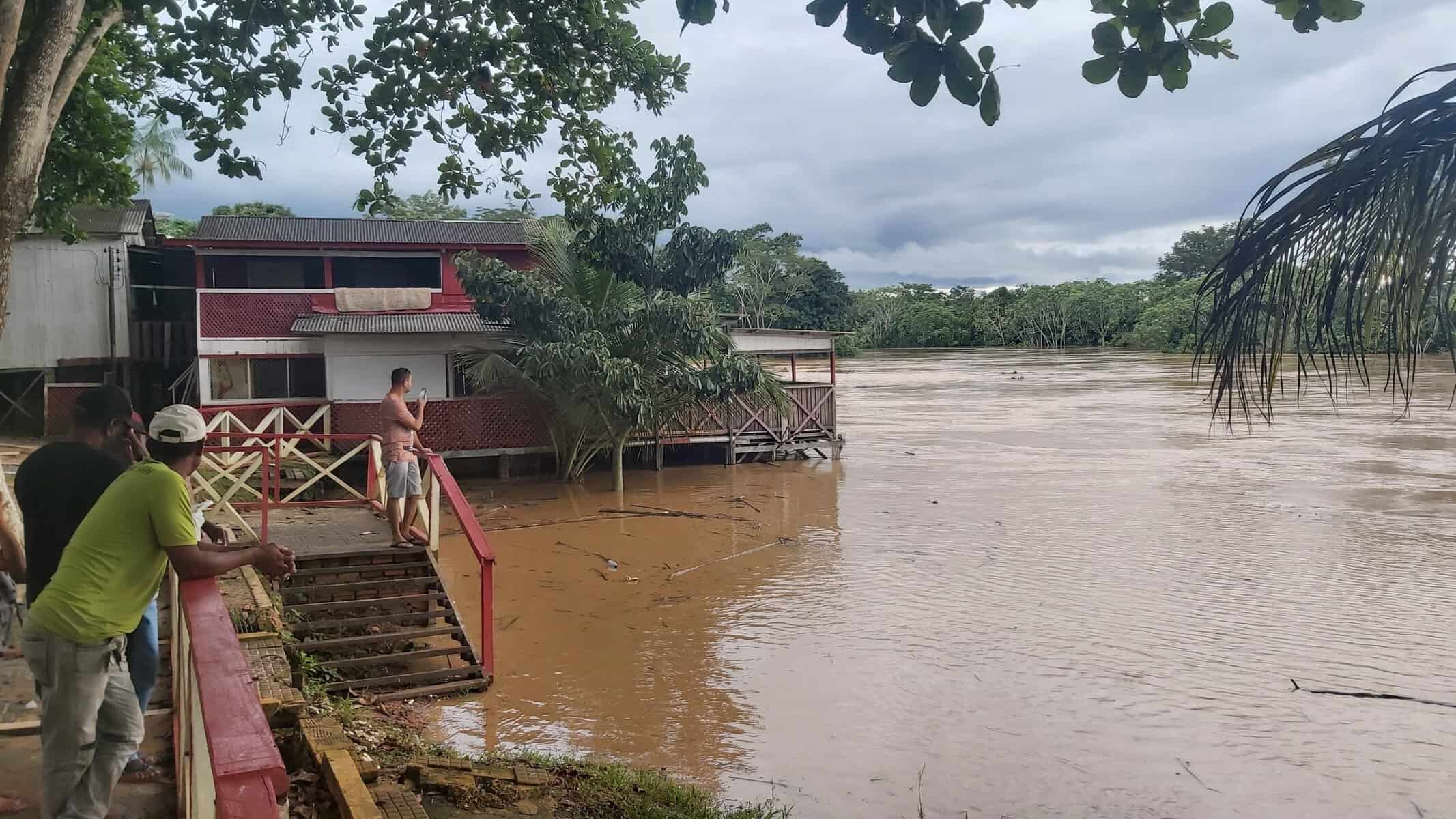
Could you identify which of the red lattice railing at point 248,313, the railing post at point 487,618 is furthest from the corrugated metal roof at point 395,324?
the railing post at point 487,618

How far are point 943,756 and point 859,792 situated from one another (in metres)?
0.86

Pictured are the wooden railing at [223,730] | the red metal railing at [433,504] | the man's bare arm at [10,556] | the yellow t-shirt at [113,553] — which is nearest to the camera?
the wooden railing at [223,730]

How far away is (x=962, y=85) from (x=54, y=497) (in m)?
3.29

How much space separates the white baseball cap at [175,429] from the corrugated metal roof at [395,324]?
14.3m

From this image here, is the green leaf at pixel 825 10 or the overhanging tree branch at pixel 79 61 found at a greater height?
the overhanging tree branch at pixel 79 61

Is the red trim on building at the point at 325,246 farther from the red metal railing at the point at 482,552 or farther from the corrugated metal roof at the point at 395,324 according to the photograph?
the red metal railing at the point at 482,552

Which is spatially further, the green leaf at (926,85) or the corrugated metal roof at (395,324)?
the corrugated metal roof at (395,324)

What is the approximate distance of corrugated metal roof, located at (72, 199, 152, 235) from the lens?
19.6m

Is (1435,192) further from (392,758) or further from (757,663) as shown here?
(757,663)

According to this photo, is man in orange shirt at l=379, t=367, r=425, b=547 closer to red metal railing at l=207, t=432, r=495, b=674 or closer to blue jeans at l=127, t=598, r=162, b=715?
red metal railing at l=207, t=432, r=495, b=674

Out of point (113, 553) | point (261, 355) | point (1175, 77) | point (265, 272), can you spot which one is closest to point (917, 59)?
point (1175, 77)

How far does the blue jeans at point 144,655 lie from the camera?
351 cm

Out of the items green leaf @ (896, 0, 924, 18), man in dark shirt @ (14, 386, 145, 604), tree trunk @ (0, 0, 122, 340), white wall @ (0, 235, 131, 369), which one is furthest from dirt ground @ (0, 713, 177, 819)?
white wall @ (0, 235, 131, 369)

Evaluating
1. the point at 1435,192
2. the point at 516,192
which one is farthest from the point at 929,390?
the point at 1435,192
